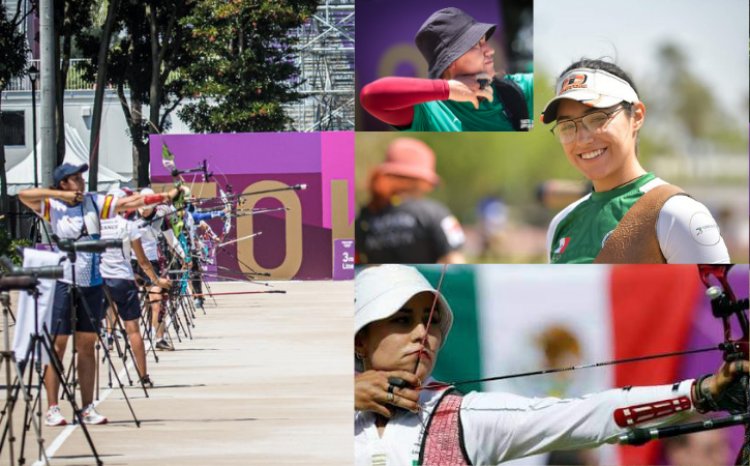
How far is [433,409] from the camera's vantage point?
5.73 meters

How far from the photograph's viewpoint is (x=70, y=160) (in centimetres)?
2303

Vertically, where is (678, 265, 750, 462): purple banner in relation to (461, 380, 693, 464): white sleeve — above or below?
above

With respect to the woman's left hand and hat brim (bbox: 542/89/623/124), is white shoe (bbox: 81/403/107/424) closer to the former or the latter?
hat brim (bbox: 542/89/623/124)

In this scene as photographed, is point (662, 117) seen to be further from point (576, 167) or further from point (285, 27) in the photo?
point (285, 27)

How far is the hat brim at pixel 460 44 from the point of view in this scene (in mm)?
5738

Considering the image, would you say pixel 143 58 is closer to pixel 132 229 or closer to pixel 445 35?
pixel 132 229

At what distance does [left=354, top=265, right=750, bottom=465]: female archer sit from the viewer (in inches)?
225

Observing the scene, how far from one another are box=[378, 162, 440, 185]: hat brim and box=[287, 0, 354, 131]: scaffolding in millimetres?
20770

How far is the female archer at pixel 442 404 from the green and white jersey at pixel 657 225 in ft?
1.57

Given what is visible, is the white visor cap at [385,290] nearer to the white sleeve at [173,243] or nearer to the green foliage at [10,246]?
the white sleeve at [173,243]

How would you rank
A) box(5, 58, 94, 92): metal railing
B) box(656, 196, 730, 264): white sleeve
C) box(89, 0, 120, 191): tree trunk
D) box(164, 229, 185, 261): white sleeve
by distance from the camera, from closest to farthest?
box(656, 196, 730, 264): white sleeve < box(164, 229, 185, 261): white sleeve < box(89, 0, 120, 191): tree trunk < box(5, 58, 94, 92): metal railing

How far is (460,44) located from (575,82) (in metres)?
0.49

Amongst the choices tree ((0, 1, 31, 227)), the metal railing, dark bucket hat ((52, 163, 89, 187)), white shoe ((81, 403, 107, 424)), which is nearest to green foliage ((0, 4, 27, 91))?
tree ((0, 1, 31, 227))

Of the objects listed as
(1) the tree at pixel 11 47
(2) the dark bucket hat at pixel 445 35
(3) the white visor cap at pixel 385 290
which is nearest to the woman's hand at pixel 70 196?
(3) the white visor cap at pixel 385 290
